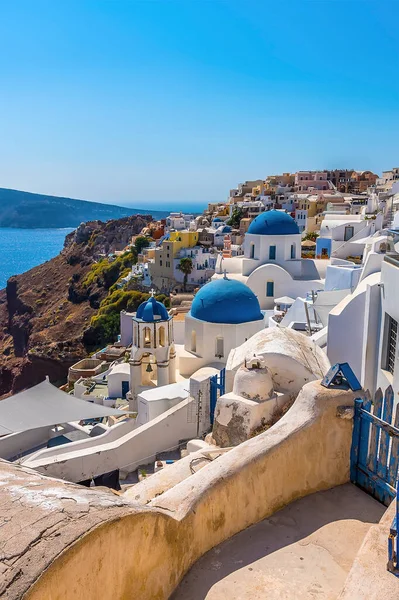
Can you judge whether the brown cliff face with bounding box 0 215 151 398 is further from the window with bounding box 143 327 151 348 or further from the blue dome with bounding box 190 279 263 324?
the blue dome with bounding box 190 279 263 324

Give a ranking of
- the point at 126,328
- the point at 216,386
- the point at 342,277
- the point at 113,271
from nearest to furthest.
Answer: the point at 216,386
the point at 342,277
the point at 126,328
the point at 113,271

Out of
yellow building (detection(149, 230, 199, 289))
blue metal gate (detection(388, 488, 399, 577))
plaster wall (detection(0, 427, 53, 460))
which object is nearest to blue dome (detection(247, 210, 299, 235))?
plaster wall (detection(0, 427, 53, 460))

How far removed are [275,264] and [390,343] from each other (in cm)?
1669

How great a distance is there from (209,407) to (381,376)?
13.6 feet

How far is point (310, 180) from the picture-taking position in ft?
236

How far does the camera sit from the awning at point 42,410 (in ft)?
42.8

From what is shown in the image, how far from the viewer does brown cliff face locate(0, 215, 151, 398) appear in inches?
1826

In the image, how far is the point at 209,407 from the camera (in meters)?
11.0

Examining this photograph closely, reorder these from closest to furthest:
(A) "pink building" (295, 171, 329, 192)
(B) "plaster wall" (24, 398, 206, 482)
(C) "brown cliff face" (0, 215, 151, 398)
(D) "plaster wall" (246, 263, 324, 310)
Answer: (B) "plaster wall" (24, 398, 206, 482), (D) "plaster wall" (246, 263, 324, 310), (C) "brown cliff face" (0, 215, 151, 398), (A) "pink building" (295, 171, 329, 192)

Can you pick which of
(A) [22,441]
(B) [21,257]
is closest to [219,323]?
(A) [22,441]

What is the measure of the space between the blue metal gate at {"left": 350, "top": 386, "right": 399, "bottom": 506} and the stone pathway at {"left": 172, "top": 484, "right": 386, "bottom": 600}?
0.46ft

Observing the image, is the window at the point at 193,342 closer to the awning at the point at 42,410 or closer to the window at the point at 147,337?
the window at the point at 147,337

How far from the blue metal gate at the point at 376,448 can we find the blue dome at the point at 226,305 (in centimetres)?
1159

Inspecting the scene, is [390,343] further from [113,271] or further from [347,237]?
[113,271]
